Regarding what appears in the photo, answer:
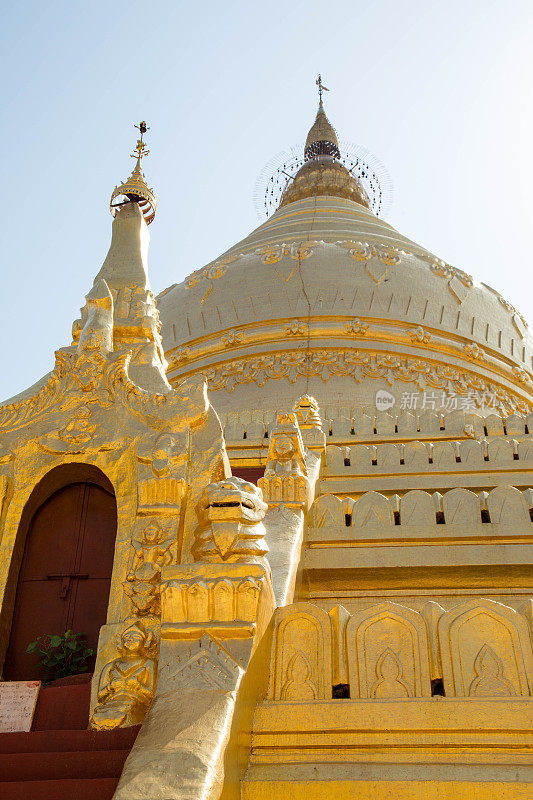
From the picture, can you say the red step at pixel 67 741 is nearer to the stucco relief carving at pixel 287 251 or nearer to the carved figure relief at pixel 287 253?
the carved figure relief at pixel 287 253

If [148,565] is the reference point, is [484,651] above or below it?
below

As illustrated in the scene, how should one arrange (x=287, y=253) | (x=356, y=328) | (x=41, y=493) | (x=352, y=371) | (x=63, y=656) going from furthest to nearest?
(x=287, y=253) → (x=356, y=328) → (x=352, y=371) → (x=41, y=493) → (x=63, y=656)

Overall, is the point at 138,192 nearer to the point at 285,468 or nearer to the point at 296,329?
the point at 285,468

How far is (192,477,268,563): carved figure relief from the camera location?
4.27 meters

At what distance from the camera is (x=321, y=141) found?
1219 inches

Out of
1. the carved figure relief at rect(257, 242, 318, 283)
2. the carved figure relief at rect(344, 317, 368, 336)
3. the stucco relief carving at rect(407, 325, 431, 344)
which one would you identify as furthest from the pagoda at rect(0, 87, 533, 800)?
the carved figure relief at rect(257, 242, 318, 283)

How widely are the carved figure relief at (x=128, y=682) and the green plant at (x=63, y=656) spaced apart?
0.58 meters

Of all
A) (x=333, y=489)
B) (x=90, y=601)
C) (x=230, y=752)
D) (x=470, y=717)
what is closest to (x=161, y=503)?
(x=90, y=601)

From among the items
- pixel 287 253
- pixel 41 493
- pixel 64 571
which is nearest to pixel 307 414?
pixel 41 493

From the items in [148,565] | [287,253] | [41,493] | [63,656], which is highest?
[287,253]

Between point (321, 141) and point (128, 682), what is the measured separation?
1153 inches

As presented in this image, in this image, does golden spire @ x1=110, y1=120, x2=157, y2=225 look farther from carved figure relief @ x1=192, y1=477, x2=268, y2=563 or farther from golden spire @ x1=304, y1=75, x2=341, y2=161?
golden spire @ x1=304, y1=75, x2=341, y2=161

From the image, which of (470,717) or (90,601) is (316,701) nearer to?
(470,717)

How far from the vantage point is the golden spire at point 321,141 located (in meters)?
30.2
